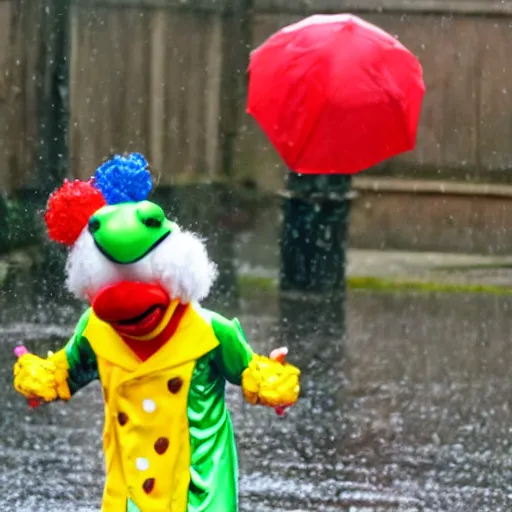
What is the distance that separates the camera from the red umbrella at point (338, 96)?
5008mm

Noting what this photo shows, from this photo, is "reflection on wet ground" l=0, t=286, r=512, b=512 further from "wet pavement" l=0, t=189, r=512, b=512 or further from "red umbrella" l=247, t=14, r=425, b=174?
"red umbrella" l=247, t=14, r=425, b=174

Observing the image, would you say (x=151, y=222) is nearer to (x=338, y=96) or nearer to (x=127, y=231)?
(x=127, y=231)

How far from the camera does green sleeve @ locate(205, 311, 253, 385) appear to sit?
3475 mm

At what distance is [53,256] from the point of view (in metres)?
12.0

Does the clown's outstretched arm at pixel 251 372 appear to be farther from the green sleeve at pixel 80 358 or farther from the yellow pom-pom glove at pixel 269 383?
the green sleeve at pixel 80 358

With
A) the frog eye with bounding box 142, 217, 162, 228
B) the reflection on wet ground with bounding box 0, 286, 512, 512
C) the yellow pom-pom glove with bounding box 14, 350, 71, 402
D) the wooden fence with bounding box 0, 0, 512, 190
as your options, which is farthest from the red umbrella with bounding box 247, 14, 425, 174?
the wooden fence with bounding box 0, 0, 512, 190

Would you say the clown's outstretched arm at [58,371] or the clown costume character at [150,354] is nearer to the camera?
the clown costume character at [150,354]

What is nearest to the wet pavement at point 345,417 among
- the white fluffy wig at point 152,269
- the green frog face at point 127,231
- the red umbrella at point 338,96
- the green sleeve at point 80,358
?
the red umbrella at point 338,96

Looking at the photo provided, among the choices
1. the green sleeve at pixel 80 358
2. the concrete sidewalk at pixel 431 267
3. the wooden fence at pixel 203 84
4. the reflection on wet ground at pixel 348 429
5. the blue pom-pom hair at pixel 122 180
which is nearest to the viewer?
the blue pom-pom hair at pixel 122 180

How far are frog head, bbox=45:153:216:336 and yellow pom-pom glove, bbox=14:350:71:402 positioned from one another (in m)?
0.27

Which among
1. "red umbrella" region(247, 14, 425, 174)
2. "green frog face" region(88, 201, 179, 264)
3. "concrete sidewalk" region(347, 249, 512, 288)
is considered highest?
"red umbrella" region(247, 14, 425, 174)

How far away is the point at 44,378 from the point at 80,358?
123 mm

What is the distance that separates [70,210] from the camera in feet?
11.1

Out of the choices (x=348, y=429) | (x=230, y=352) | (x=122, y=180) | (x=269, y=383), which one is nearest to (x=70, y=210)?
(x=122, y=180)
